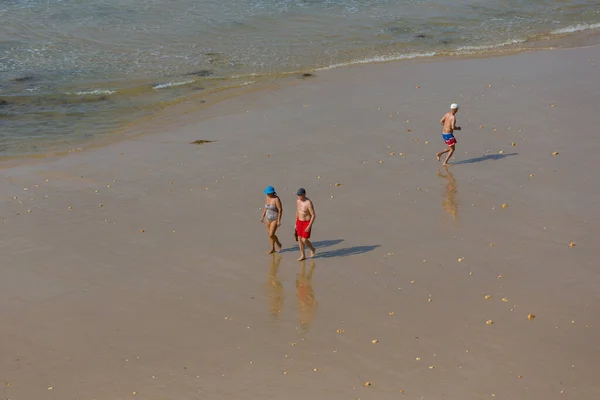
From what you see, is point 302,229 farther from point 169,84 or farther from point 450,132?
point 169,84

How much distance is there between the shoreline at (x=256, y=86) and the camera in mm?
19864

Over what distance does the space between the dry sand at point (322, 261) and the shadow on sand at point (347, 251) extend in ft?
0.11

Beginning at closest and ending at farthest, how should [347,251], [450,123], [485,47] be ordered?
[347,251] < [450,123] < [485,47]

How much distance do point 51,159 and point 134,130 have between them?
2.61m

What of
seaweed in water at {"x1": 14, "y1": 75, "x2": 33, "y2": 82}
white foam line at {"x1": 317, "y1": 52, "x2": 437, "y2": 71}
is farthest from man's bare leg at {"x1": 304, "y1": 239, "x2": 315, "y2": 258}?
seaweed in water at {"x1": 14, "y1": 75, "x2": 33, "y2": 82}

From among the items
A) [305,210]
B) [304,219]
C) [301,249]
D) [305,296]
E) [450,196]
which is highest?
[305,210]

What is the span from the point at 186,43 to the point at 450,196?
53.0 ft

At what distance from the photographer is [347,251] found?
14.1m

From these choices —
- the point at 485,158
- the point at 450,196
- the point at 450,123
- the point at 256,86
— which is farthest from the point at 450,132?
the point at 256,86

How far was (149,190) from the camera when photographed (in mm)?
16656

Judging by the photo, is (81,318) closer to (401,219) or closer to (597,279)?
(401,219)

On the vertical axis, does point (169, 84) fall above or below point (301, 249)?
above

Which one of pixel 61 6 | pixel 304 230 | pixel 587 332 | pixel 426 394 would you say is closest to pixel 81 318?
pixel 304 230

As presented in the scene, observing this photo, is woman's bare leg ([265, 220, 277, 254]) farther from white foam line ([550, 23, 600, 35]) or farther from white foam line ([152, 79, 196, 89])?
white foam line ([550, 23, 600, 35])
